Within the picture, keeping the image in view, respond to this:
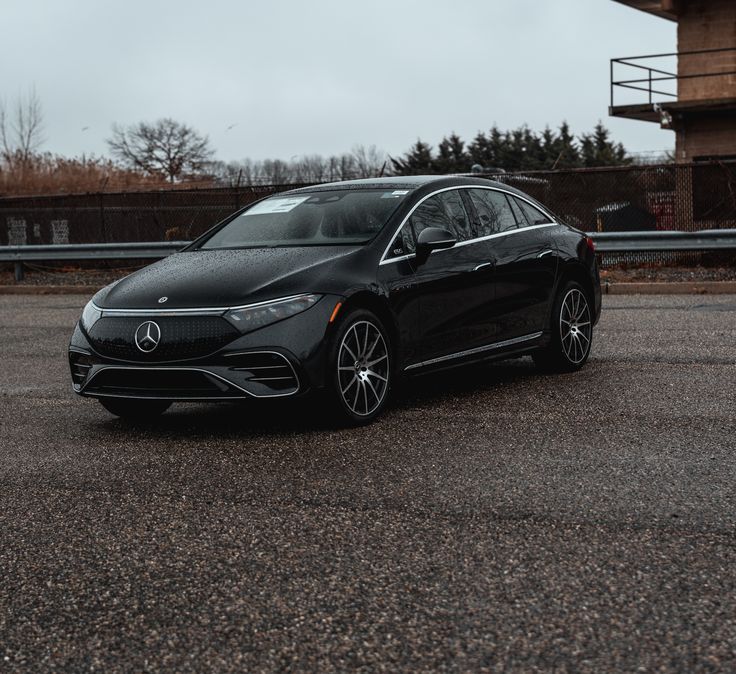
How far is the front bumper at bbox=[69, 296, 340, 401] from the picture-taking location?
635 cm

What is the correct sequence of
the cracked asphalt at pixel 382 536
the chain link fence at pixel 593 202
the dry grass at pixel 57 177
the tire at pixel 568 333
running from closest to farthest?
the cracked asphalt at pixel 382 536 < the tire at pixel 568 333 < the chain link fence at pixel 593 202 < the dry grass at pixel 57 177

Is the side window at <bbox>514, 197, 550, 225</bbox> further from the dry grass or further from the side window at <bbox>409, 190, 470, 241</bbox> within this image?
the dry grass

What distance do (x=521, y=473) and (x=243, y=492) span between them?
1.30 m

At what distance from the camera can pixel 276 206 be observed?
319 inches

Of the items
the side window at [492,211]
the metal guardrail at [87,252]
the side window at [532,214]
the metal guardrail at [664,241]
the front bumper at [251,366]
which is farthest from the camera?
the metal guardrail at [87,252]

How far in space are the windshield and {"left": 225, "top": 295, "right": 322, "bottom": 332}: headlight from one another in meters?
0.85

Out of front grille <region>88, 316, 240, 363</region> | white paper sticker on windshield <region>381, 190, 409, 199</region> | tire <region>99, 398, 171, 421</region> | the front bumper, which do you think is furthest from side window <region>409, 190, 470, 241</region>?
tire <region>99, 398, 171, 421</region>

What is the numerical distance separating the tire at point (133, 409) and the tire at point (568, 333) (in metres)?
2.88

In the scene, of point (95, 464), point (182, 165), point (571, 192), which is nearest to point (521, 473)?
point (95, 464)

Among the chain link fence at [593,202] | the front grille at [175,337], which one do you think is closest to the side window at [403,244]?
the front grille at [175,337]

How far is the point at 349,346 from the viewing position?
666 cm

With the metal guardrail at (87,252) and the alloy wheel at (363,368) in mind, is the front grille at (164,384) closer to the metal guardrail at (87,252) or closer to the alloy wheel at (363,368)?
the alloy wheel at (363,368)

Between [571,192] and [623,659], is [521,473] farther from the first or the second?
[571,192]

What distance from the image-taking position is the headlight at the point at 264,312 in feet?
20.9
